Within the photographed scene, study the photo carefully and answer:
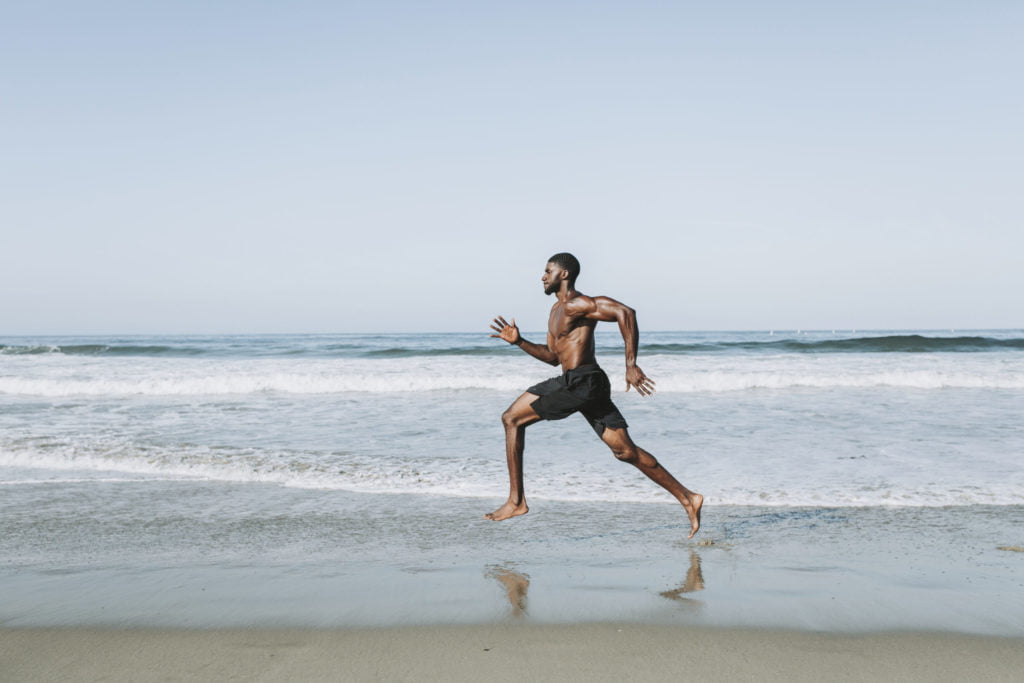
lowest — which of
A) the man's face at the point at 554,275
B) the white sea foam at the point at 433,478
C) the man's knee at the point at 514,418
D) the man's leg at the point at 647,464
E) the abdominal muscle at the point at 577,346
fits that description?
the white sea foam at the point at 433,478

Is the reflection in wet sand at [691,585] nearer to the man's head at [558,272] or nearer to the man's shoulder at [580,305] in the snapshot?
the man's shoulder at [580,305]

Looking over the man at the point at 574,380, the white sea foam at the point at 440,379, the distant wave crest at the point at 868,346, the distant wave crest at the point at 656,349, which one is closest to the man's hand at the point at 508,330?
the man at the point at 574,380

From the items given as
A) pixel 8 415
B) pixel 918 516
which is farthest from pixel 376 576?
pixel 8 415

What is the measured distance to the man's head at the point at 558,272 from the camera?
5016 millimetres

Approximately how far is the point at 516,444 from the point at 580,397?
60cm

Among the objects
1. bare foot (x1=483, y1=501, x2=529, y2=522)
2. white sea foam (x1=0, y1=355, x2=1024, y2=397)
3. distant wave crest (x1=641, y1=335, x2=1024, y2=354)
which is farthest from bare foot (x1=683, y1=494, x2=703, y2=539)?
distant wave crest (x1=641, y1=335, x2=1024, y2=354)

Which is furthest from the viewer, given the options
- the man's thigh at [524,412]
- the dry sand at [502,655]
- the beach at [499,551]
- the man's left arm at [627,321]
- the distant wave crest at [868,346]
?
the distant wave crest at [868,346]

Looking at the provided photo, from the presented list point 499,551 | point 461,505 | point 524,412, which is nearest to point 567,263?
point 524,412

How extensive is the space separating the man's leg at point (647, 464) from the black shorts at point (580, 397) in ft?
0.21

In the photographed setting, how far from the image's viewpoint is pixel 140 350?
1407 inches

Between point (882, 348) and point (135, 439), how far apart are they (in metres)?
31.4

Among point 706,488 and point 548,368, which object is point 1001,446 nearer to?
point 706,488

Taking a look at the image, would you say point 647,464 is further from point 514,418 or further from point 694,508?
point 514,418

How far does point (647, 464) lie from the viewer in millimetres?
5078
